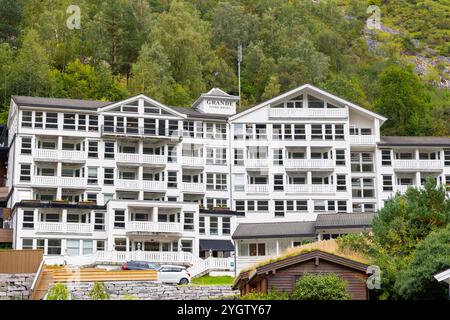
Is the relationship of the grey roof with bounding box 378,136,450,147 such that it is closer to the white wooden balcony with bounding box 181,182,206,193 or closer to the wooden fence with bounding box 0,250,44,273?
the white wooden balcony with bounding box 181,182,206,193

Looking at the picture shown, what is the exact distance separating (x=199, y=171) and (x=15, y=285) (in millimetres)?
31755

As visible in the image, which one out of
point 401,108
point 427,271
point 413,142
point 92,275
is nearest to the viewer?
point 427,271

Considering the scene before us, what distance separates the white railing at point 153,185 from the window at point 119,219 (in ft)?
16.7

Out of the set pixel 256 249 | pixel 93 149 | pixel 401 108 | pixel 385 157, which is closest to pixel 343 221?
pixel 256 249

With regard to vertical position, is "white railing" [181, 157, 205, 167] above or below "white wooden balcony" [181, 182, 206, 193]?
above

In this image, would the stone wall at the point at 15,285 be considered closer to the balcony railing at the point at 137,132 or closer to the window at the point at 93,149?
the window at the point at 93,149

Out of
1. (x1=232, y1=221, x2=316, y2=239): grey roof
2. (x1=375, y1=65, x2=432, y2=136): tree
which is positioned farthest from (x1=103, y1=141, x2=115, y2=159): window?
(x1=375, y1=65, x2=432, y2=136): tree

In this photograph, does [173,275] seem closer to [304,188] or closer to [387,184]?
[304,188]

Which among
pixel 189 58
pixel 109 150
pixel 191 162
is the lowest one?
pixel 191 162

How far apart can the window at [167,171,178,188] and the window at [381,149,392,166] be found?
1946cm

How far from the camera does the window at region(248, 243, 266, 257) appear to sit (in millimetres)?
67438

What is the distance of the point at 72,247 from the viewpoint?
69125 millimetres
